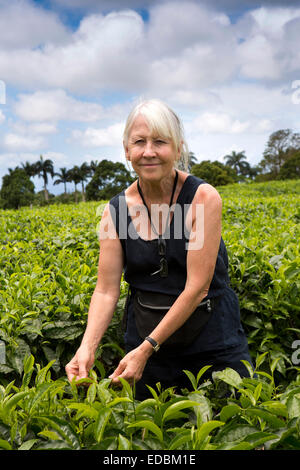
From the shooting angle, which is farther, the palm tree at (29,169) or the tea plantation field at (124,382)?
the palm tree at (29,169)

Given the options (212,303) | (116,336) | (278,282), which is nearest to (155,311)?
(212,303)

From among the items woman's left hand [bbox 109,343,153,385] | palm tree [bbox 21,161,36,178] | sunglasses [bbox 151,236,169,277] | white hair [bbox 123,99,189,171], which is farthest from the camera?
palm tree [bbox 21,161,36,178]

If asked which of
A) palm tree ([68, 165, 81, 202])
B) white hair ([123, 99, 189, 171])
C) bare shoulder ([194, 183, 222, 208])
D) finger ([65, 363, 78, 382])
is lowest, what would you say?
finger ([65, 363, 78, 382])

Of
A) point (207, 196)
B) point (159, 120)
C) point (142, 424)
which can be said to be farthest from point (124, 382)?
point (159, 120)

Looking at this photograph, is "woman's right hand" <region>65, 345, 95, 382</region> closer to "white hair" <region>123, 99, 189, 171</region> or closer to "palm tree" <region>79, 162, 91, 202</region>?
"white hair" <region>123, 99, 189, 171</region>

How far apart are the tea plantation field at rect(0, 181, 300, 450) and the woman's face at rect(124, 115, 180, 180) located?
94 centimetres

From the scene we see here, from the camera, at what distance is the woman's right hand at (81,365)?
1.92 meters

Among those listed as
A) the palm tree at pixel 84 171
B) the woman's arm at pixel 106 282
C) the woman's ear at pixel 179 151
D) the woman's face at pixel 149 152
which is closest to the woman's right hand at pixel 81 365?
the woman's arm at pixel 106 282

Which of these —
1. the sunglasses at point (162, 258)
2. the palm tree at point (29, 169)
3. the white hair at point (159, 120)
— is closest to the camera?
the white hair at point (159, 120)

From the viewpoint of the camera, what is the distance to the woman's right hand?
75.7 inches

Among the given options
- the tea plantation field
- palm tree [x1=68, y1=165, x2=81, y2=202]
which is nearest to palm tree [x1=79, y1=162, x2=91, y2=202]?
palm tree [x1=68, y1=165, x2=81, y2=202]

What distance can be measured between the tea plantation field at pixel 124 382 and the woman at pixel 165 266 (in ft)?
0.73

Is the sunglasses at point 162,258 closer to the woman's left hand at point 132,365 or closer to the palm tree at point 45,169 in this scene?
the woman's left hand at point 132,365
